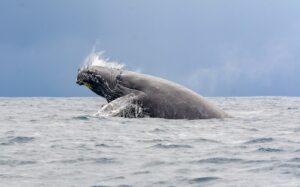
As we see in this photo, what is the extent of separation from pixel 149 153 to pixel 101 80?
27.5 ft

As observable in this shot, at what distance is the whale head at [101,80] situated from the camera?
20172mm

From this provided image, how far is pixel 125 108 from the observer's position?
62.2 ft

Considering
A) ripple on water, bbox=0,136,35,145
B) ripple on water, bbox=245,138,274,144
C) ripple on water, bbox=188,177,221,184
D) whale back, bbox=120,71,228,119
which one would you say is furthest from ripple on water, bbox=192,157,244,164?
whale back, bbox=120,71,228,119

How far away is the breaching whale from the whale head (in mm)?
33

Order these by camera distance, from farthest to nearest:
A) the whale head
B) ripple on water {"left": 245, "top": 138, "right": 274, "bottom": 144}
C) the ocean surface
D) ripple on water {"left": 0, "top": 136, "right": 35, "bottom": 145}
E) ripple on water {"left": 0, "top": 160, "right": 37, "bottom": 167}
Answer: the whale head < ripple on water {"left": 0, "top": 136, "right": 35, "bottom": 145} < ripple on water {"left": 245, "top": 138, "right": 274, "bottom": 144} < ripple on water {"left": 0, "top": 160, "right": 37, "bottom": 167} < the ocean surface

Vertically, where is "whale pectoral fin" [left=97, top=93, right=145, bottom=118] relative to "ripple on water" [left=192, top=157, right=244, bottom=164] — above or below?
above

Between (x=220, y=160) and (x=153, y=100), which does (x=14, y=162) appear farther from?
(x=153, y=100)

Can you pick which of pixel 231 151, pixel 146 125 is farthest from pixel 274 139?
pixel 146 125

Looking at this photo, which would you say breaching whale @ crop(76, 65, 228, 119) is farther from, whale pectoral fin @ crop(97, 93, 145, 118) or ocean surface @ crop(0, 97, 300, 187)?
ocean surface @ crop(0, 97, 300, 187)

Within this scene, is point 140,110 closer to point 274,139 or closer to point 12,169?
point 274,139

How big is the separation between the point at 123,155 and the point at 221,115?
8.10 m

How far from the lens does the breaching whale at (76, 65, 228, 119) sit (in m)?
18.9

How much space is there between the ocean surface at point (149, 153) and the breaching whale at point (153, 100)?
25.2 inches

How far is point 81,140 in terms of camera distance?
47.2 ft
